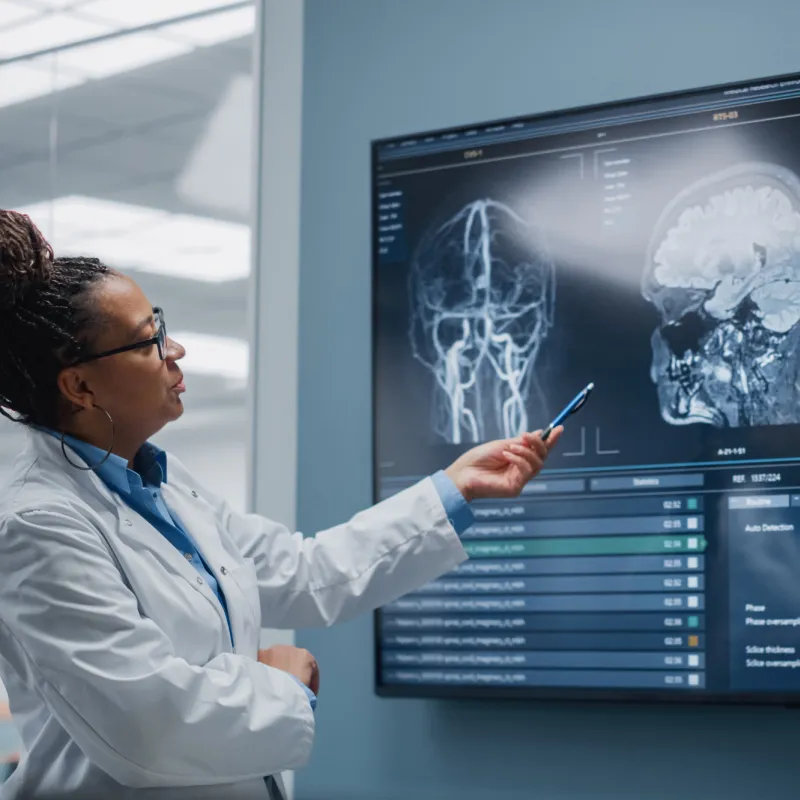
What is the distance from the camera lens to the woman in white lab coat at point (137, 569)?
4.74 feet

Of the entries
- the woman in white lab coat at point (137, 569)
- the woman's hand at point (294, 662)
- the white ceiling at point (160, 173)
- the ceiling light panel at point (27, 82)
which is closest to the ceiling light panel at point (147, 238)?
the white ceiling at point (160, 173)

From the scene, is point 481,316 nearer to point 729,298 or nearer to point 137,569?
point 729,298

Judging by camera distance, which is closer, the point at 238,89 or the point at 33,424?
the point at 33,424

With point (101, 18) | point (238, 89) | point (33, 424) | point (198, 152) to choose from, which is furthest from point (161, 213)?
point (33, 424)

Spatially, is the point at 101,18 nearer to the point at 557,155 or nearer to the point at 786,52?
the point at 557,155

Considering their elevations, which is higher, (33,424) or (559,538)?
(33,424)

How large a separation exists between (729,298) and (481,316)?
1.52 feet

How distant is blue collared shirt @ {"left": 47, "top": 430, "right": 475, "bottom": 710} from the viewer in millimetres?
1649

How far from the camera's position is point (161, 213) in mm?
2736

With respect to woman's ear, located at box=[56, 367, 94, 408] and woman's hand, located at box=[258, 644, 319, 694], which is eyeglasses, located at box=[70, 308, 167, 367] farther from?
woman's hand, located at box=[258, 644, 319, 694]

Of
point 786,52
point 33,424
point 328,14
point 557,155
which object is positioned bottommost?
point 33,424

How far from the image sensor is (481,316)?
222 centimetres

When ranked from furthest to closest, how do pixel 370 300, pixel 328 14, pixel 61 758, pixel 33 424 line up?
pixel 328 14 → pixel 370 300 → pixel 33 424 → pixel 61 758

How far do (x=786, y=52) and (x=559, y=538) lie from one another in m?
0.96
